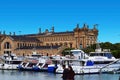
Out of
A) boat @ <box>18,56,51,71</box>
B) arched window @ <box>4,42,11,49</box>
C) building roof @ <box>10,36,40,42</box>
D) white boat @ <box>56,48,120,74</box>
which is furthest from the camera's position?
building roof @ <box>10,36,40,42</box>

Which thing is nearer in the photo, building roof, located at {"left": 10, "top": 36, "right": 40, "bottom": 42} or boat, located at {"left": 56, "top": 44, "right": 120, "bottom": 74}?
boat, located at {"left": 56, "top": 44, "right": 120, "bottom": 74}

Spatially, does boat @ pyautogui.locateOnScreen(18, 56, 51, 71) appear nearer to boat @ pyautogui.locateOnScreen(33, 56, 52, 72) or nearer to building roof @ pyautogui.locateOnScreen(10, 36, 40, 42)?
boat @ pyautogui.locateOnScreen(33, 56, 52, 72)

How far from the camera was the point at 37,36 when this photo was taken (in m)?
175

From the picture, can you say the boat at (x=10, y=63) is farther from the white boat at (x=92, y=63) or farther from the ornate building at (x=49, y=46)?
the ornate building at (x=49, y=46)

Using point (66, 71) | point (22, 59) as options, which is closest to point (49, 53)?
point (22, 59)

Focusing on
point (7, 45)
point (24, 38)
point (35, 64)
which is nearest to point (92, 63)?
point (35, 64)

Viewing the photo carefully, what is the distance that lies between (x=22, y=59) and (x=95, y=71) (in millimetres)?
29969

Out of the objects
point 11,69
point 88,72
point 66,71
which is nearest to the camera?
point 66,71

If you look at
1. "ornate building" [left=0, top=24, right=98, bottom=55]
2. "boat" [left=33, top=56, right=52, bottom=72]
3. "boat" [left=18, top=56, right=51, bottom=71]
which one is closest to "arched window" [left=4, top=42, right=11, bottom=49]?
"ornate building" [left=0, top=24, right=98, bottom=55]

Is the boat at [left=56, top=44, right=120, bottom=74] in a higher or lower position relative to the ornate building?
lower

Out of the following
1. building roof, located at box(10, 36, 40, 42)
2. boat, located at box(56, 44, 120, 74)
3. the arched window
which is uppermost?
building roof, located at box(10, 36, 40, 42)

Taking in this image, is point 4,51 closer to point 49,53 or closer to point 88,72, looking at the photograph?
point 49,53

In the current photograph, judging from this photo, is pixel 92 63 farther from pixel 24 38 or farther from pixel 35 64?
pixel 24 38

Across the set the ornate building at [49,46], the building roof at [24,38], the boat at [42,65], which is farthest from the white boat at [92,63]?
the building roof at [24,38]
